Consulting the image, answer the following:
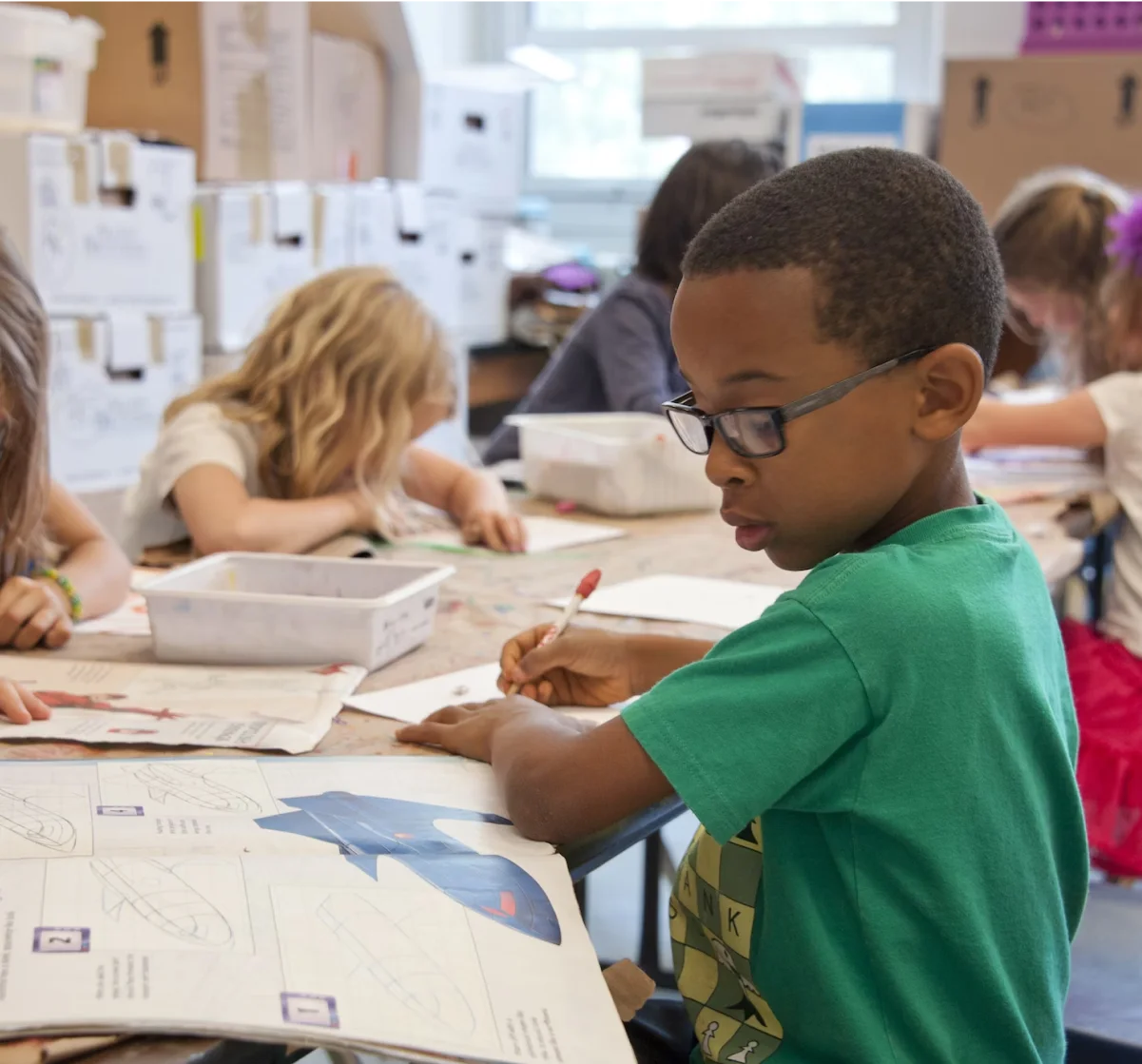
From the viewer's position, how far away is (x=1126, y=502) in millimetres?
1925

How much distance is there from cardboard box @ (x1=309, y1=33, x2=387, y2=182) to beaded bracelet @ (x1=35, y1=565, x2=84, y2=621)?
2066mm

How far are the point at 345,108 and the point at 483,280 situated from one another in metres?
0.58

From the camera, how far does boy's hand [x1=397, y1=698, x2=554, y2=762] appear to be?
91 centimetres

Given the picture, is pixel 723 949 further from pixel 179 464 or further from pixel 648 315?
pixel 648 315

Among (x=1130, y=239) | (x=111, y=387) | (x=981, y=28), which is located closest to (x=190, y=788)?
(x=1130, y=239)

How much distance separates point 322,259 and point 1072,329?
1.56m

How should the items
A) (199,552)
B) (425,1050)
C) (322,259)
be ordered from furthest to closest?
(322,259)
(199,552)
(425,1050)

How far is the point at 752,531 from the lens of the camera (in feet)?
2.66

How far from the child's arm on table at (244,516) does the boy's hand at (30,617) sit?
0.33 metres

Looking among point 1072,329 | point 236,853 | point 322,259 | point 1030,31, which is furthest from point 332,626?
point 1030,31

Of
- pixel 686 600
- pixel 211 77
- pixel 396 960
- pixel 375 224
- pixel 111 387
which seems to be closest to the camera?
pixel 396 960

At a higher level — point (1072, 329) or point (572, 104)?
point (572, 104)

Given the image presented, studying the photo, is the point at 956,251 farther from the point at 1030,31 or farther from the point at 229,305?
the point at 1030,31

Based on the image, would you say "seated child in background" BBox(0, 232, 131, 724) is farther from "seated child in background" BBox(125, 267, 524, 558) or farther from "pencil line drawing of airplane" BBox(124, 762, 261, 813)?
"pencil line drawing of airplane" BBox(124, 762, 261, 813)
